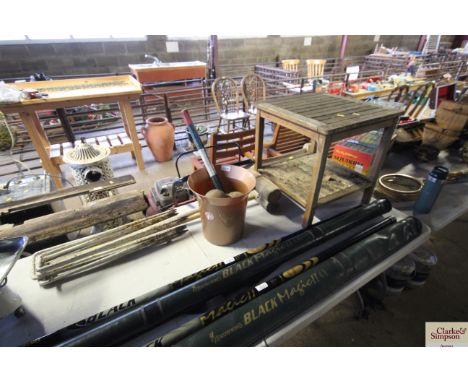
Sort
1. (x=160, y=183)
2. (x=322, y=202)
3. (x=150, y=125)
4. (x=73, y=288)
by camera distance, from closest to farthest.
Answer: (x=73, y=288)
(x=322, y=202)
(x=160, y=183)
(x=150, y=125)

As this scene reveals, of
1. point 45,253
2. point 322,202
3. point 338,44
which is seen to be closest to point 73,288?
point 45,253

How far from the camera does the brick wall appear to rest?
4.23 meters

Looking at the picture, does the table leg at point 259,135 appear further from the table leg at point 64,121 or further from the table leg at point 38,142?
the table leg at point 64,121

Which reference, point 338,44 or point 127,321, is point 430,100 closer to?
point 127,321

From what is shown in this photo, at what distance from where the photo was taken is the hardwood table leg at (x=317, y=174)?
2.94 ft

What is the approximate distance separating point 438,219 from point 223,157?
4.98ft

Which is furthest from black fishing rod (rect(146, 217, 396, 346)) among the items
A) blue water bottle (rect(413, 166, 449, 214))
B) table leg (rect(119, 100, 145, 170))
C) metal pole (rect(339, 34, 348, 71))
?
metal pole (rect(339, 34, 348, 71))

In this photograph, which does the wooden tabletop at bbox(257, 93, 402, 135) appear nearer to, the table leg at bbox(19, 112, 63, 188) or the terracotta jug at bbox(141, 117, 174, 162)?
the terracotta jug at bbox(141, 117, 174, 162)

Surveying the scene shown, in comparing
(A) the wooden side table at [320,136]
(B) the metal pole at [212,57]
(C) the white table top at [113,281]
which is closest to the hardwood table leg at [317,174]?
(A) the wooden side table at [320,136]

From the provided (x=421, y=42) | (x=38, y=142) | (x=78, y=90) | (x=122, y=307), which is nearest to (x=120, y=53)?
(x=78, y=90)

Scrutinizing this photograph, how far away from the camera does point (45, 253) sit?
94 cm

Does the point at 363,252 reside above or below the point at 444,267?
above
